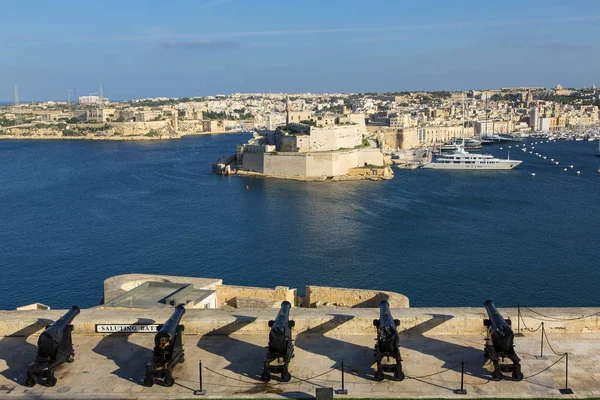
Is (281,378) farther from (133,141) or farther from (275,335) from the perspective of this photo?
(133,141)

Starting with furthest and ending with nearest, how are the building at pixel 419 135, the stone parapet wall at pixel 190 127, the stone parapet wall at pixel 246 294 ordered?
the stone parapet wall at pixel 190 127
the building at pixel 419 135
the stone parapet wall at pixel 246 294

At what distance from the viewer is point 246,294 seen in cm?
654

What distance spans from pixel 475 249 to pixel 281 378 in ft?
43.9

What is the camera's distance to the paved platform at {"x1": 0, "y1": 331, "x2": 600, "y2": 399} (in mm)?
3352

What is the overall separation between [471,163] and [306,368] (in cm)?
3232

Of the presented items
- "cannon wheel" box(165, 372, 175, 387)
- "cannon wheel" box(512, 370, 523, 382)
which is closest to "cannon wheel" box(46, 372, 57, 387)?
"cannon wheel" box(165, 372, 175, 387)

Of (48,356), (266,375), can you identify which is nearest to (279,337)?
(266,375)

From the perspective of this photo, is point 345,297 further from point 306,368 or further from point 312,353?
point 306,368

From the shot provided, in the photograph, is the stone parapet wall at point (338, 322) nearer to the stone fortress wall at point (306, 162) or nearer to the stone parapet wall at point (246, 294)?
the stone parapet wall at point (246, 294)

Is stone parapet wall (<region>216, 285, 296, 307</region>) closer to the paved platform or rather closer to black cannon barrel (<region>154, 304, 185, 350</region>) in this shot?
the paved platform

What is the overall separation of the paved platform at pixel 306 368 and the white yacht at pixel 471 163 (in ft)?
102

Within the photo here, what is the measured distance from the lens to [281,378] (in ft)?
11.4

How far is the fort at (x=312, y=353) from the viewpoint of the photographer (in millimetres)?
3383

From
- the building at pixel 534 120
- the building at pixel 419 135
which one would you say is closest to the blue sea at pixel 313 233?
the building at pixel 419 135
